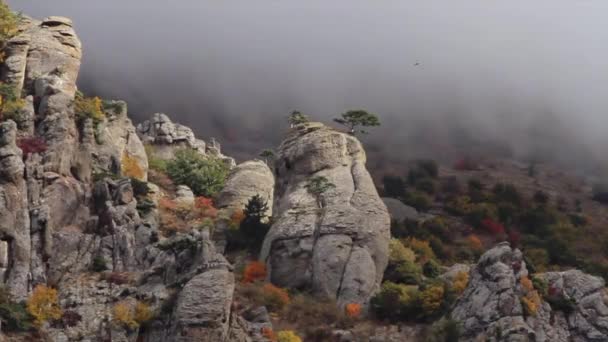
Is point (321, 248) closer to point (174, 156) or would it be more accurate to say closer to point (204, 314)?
point (204, 314)

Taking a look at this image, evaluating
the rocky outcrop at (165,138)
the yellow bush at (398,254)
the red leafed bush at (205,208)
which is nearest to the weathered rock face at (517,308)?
the yellow bush at (398,254)

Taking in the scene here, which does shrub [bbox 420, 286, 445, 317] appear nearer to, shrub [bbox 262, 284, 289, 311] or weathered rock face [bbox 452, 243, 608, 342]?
→ weathered rock face [bbox 452, 243, 608, 342]

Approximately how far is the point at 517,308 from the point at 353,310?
421 inches

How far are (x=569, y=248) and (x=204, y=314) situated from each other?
6228 cm

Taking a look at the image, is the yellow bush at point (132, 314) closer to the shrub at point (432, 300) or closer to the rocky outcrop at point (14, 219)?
the rocky outcrop at point (14, 219)

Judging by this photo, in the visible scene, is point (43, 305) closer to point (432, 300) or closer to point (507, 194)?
point (432, 300)

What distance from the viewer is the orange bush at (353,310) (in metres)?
67.9

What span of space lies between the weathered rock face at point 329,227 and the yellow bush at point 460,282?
5396 millimetres

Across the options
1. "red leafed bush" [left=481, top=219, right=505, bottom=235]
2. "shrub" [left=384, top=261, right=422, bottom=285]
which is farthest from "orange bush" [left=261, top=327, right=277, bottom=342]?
"red leafed bush" [left=481, top=219, right=505, bottom=235]

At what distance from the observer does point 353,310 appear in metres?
68.2

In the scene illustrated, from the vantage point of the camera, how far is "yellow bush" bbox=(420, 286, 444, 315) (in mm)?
67500

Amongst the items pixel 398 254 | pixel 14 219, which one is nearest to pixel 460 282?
pixel 398 254

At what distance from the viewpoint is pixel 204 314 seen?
58.3 metres

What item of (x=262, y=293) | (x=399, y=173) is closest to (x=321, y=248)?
(x=262, y=293)
